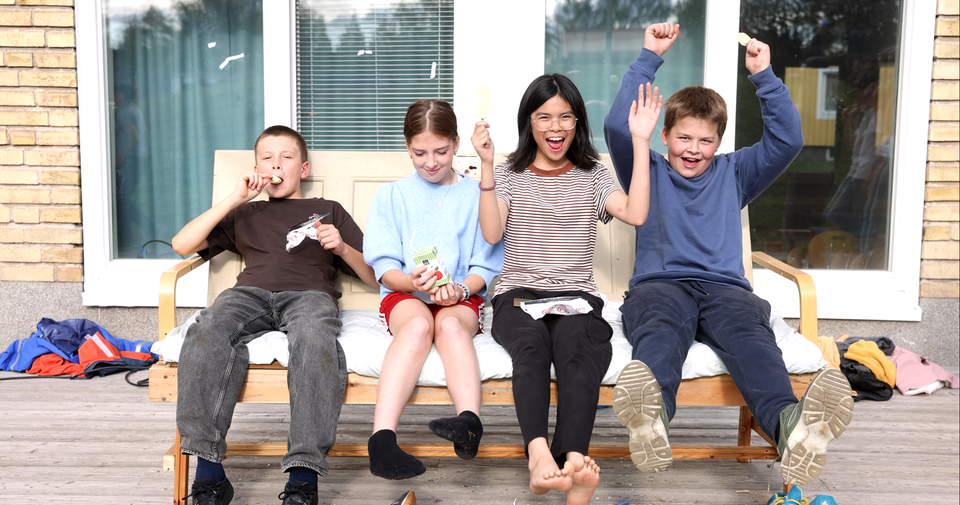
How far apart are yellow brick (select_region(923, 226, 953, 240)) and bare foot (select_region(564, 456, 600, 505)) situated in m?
3.00

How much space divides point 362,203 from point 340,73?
52.2 inches

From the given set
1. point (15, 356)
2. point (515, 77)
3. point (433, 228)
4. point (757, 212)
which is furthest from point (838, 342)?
point (15, 356)

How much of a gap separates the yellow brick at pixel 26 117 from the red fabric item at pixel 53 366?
1259 millimetres

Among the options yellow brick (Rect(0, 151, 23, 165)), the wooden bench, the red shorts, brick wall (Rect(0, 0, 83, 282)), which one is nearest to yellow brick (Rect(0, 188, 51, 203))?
brick wall (Rect(0, 0, 83, 282))

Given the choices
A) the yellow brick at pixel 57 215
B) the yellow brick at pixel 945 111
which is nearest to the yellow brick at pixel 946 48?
the yellow brick at pixel 945 111

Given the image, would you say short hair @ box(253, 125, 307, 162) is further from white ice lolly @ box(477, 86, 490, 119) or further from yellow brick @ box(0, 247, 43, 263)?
yellow brick @ box(0, 247, 43, 263)

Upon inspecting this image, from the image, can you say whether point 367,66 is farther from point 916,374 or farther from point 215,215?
point 916,374

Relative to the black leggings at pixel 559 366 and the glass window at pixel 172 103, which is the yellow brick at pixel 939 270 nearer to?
the black leggings at pixel 559 366

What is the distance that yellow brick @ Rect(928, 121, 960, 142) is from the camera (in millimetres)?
3844

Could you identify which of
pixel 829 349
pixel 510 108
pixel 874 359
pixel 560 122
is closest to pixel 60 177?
pixel 510 108

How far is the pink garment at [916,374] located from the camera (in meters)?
3.60

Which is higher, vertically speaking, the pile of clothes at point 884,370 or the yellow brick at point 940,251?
the yellow brick at point 940,251

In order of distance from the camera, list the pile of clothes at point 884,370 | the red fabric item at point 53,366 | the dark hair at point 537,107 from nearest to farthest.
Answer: the dark hair at point 537,107 → the pile of clothes at point 884,370 → the red fabric item at point 53,366

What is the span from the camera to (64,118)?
3932 mm
